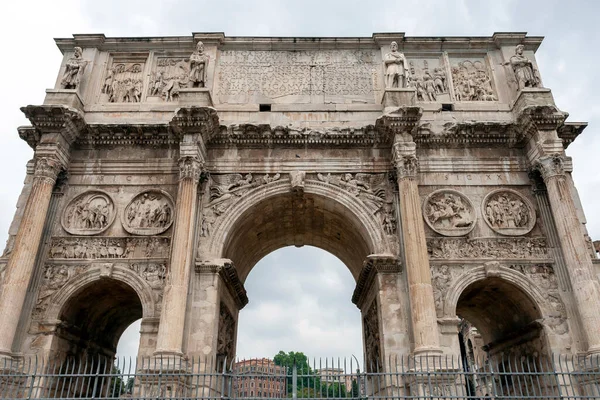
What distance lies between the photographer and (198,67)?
13.1 m

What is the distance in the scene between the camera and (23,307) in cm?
1102

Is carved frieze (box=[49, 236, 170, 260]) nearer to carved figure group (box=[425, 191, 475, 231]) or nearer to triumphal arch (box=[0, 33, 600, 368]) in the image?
triumphal arch (box=[0, 33, 600, 368])

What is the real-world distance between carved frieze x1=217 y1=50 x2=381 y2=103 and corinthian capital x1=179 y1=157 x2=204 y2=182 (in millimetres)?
2734

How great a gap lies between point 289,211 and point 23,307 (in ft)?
22.5

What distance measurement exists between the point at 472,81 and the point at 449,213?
14.5 feet

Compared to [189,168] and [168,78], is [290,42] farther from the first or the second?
[189,168]

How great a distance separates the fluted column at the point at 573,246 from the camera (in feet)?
33.4

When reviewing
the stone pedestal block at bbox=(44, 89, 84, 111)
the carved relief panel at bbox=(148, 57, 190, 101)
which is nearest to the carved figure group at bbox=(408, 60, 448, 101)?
the carved relief panel at bbox=(148, 57, 190, 101)

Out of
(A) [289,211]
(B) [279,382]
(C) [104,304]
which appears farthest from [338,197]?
(C) [104,304]

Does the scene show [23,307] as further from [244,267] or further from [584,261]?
[584,261]

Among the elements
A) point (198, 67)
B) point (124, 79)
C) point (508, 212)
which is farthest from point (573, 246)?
point (124, 79)

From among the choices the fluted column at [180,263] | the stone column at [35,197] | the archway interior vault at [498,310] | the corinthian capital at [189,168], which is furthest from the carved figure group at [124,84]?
the archway interior vault at [498,310]

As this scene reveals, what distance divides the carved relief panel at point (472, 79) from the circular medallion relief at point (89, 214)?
9.99m

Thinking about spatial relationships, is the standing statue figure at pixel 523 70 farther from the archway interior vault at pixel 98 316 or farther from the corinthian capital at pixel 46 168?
the corinthian capital at pixel 46 168
